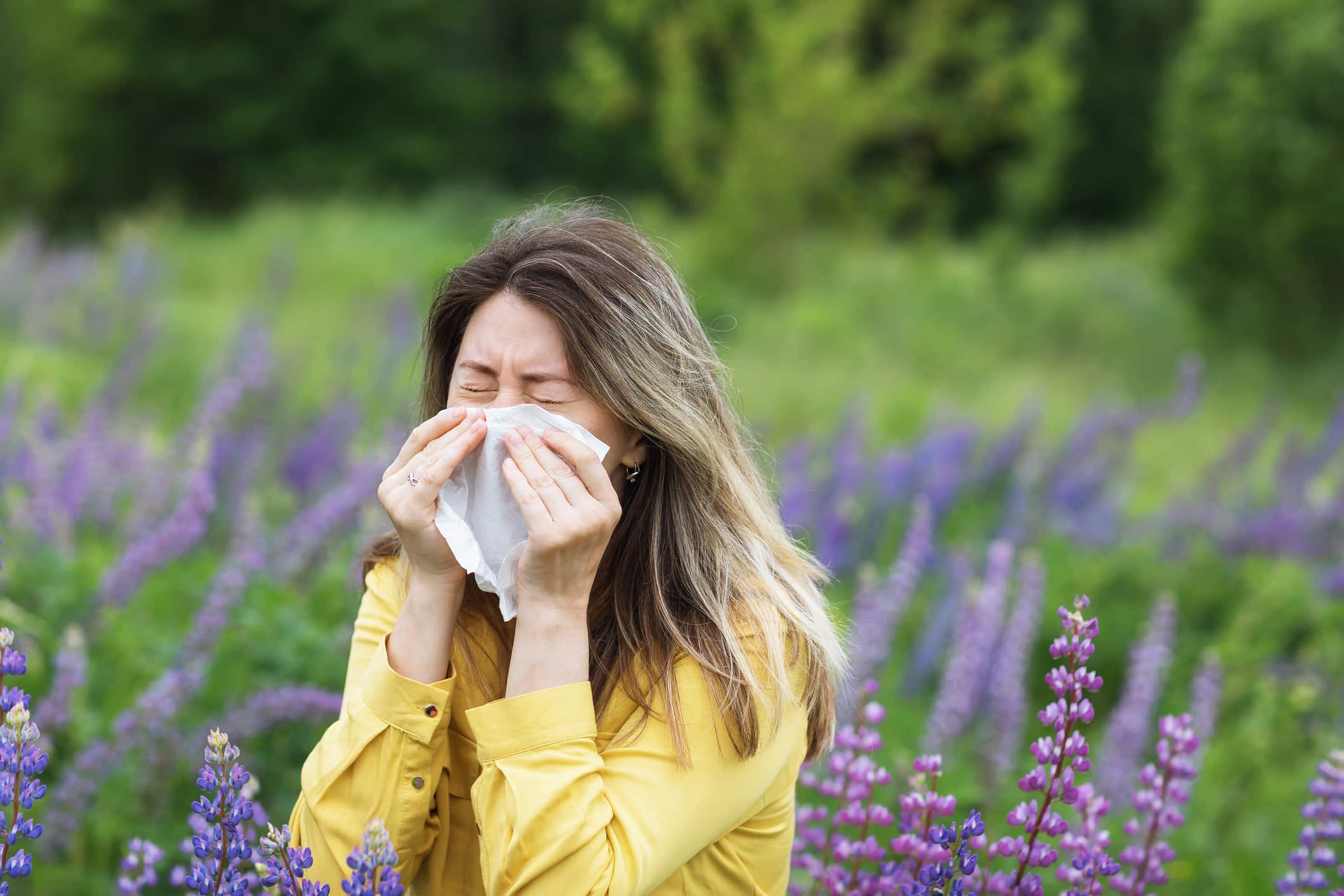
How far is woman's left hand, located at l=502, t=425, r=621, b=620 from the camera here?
1748 mm

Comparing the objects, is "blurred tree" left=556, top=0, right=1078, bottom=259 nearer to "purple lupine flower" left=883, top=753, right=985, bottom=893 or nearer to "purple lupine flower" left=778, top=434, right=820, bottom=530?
"purple lupine flower" left=778, top=434, right=820, bottom=530

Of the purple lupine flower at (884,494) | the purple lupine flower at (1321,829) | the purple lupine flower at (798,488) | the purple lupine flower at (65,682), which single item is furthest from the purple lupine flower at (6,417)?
the purple lupine flower at (1321,829)

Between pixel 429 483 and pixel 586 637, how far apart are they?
31 centimetres

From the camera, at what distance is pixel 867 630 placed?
3451mm

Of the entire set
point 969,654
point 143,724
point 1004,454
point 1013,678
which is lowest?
point 1004,454

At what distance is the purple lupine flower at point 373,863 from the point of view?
135cm

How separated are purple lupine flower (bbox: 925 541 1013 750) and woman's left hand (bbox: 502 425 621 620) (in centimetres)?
196

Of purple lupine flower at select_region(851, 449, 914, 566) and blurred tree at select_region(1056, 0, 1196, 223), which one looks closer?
purple lupine flower at select_region(851, 449, 914, 566)

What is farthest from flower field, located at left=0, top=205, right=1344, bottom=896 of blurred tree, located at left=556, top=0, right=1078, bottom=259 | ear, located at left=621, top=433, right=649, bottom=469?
blurred tree, located at left=556, top=0, right=1078, bottom=259

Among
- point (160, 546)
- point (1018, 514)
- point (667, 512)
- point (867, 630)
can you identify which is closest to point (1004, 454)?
point (1018, 514)

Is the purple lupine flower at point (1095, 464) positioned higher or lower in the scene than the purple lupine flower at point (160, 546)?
lower

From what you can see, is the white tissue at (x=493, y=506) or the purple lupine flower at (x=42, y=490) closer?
the white tissue at (x=493, y=506)

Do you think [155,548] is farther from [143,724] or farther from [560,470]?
[560,470]

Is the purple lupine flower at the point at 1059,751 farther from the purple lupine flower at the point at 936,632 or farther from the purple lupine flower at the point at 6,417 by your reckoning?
the purple lupine flower at the point at 6,417
